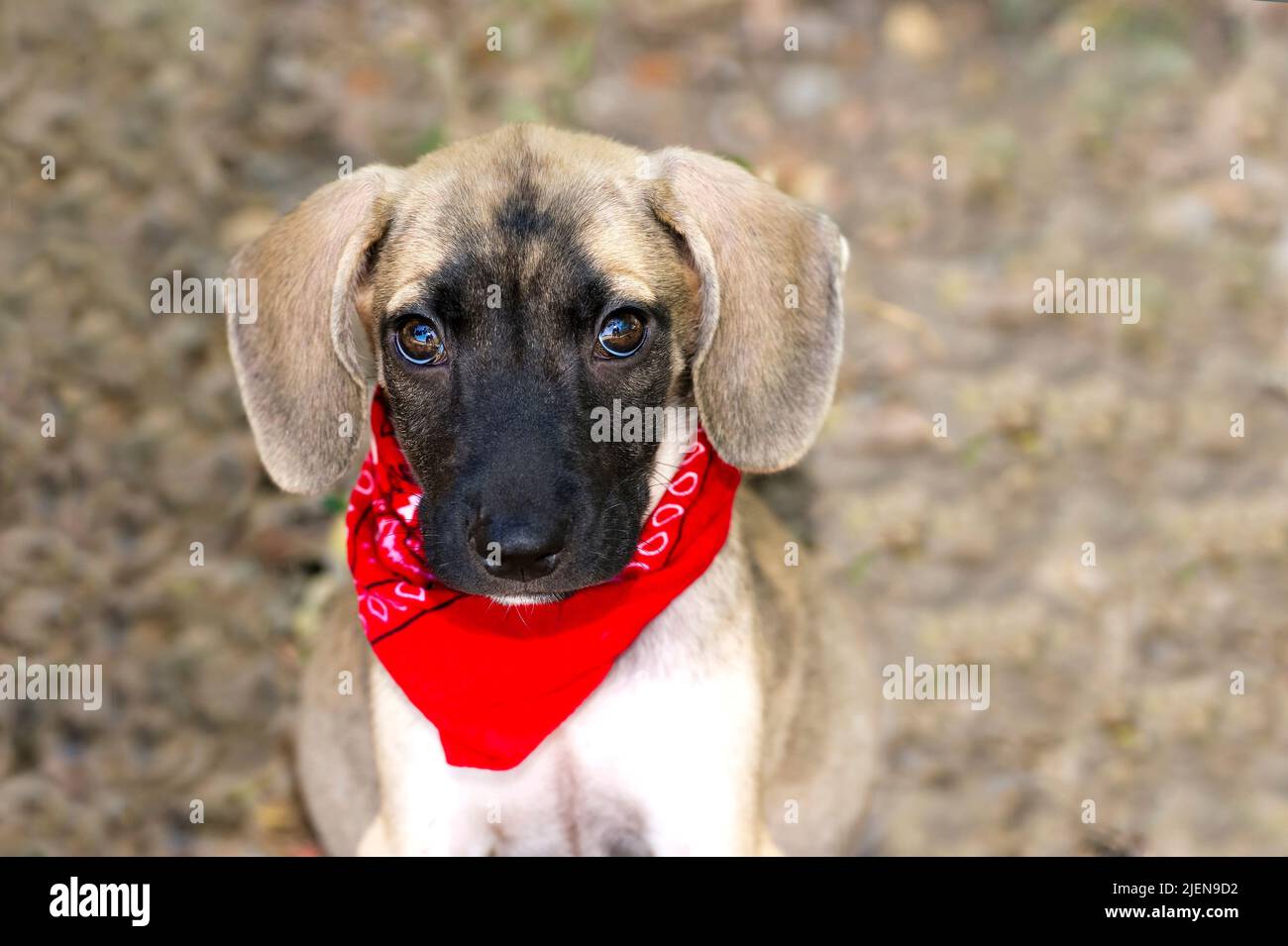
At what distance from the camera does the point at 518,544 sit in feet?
10.9

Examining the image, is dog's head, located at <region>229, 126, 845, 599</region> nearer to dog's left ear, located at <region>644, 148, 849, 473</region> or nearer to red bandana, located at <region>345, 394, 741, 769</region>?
dog's left ear, located at <region>644, 148, 849, 473</region>

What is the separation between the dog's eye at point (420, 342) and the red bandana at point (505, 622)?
45 cm

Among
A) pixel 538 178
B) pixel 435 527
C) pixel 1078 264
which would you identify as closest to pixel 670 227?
pixel 538 178

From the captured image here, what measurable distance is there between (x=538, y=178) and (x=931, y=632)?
10.1ft

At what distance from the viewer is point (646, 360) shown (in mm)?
3654

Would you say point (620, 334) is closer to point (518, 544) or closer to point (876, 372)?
point (518, 544)

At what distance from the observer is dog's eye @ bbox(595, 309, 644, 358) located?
11.8 ft

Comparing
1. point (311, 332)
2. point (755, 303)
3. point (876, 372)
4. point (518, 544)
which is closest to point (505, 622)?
point (518, 544)

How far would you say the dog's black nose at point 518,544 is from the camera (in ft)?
10.9

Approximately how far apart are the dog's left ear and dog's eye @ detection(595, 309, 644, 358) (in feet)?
0.78

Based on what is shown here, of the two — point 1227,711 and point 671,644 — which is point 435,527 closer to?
point 671,644

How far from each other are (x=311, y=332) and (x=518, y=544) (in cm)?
105

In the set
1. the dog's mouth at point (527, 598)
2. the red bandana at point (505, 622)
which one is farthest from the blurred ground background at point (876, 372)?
the dog's mouth at point (527, 598)

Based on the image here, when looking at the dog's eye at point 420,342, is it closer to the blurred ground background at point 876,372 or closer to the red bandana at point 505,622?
the red bandana at point 505,622
